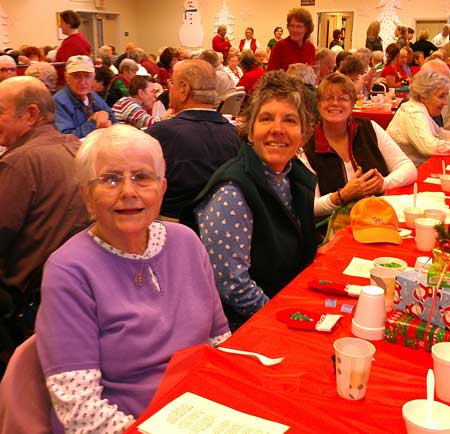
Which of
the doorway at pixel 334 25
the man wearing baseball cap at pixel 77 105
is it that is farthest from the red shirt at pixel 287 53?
the doorway at pixel 334 25

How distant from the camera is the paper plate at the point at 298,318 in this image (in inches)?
60.3


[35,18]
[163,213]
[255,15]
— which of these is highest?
[255,15]

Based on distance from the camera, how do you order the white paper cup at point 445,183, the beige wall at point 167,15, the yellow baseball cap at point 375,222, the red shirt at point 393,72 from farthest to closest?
the beige wall at point 167,15, the red shirt at point 393,72, the white paper cup at point 445,183, the yellow baseball cap at point 375,222

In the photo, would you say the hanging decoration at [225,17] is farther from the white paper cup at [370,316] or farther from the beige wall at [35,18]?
the white paper cup at [370,316]

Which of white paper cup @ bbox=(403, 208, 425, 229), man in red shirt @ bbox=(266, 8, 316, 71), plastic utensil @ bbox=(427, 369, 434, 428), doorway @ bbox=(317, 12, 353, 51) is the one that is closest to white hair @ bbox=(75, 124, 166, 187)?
plastic utensil @ bbox=(427, 369, 434, 428)

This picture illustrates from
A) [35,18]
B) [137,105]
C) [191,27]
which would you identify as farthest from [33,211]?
[191,27]

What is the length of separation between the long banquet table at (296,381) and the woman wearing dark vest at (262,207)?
0.40 meters

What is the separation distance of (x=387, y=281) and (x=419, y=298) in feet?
0.66

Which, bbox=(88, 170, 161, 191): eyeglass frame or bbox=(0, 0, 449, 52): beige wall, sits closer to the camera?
bbox=(88, 170, 161, 191): eyeglass frame

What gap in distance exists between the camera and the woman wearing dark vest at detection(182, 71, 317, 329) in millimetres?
2002

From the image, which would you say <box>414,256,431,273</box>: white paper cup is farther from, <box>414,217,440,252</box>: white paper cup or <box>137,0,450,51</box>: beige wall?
<box>137,0,450,51</box>: beige wall

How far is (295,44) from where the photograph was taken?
6.28m

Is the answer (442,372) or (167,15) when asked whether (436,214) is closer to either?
(442,372)

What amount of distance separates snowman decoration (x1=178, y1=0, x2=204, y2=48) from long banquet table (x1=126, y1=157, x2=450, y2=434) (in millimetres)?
17357
